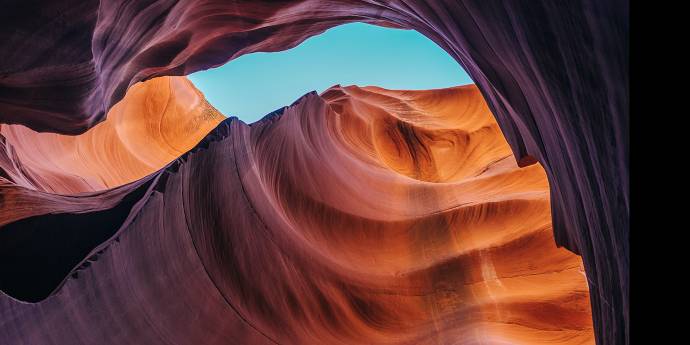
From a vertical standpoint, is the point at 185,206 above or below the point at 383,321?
above

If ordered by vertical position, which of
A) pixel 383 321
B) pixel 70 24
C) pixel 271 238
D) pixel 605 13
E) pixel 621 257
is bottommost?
pixel 383 321

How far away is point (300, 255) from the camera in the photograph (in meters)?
5.55

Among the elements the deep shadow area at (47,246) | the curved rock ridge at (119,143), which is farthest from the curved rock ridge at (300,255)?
the curved rock ridge at (119,143)

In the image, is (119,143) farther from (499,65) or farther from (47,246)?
(499,65)

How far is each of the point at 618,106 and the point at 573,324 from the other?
486cm

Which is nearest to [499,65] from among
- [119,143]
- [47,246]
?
[47,246]

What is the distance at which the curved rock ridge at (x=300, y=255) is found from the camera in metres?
3.60

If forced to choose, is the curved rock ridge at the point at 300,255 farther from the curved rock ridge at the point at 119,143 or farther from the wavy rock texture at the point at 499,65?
the curved rock ridge at the point at 119,143

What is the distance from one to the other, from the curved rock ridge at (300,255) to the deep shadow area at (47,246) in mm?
17

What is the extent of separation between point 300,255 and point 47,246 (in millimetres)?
2566

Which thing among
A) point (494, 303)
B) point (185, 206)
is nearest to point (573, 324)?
point (494, 303)

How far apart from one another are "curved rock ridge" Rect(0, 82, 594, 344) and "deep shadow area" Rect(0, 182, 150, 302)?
2 centimetres

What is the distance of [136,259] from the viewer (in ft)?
12.4

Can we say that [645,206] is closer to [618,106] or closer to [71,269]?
[618,106]
